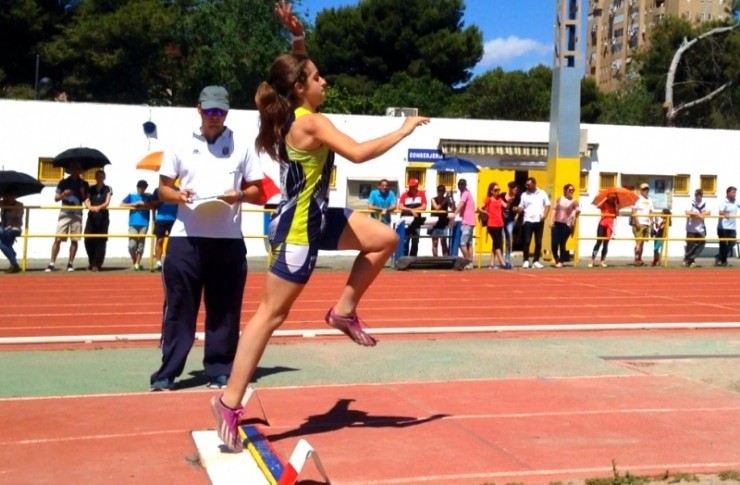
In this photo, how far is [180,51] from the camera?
165ft

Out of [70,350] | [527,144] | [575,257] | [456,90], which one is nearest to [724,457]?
[70,350]

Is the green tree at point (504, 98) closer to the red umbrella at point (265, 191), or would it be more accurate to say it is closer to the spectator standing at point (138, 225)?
the spectator standing at point (138, 225)

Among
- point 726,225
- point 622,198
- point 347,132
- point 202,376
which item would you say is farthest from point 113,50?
point 202,376

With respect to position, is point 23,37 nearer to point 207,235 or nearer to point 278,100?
point 207,235

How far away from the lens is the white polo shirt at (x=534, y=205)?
2300cm

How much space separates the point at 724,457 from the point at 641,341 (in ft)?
16.1

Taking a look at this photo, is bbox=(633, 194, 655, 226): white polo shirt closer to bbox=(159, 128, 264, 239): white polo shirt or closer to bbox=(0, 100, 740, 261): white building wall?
bbox=(0, 100, 740, 261): white building wall

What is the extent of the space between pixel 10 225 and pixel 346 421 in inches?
571

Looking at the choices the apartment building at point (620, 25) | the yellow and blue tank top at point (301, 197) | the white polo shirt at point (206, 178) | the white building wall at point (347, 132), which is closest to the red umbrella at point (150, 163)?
the white building wall at point (347, 132)

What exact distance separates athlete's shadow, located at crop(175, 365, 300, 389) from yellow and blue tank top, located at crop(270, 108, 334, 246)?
2629 mm

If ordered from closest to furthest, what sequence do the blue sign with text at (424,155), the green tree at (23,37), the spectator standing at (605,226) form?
the spectator standing at (605,226)
the blue sign with text at (424,155)
the green tree at (23,37)

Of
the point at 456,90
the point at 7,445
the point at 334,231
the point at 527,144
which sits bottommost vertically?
the point at 7,445

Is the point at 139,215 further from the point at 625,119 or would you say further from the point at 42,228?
the point at 625,119

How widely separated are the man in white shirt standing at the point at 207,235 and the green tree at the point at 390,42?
4678cm
